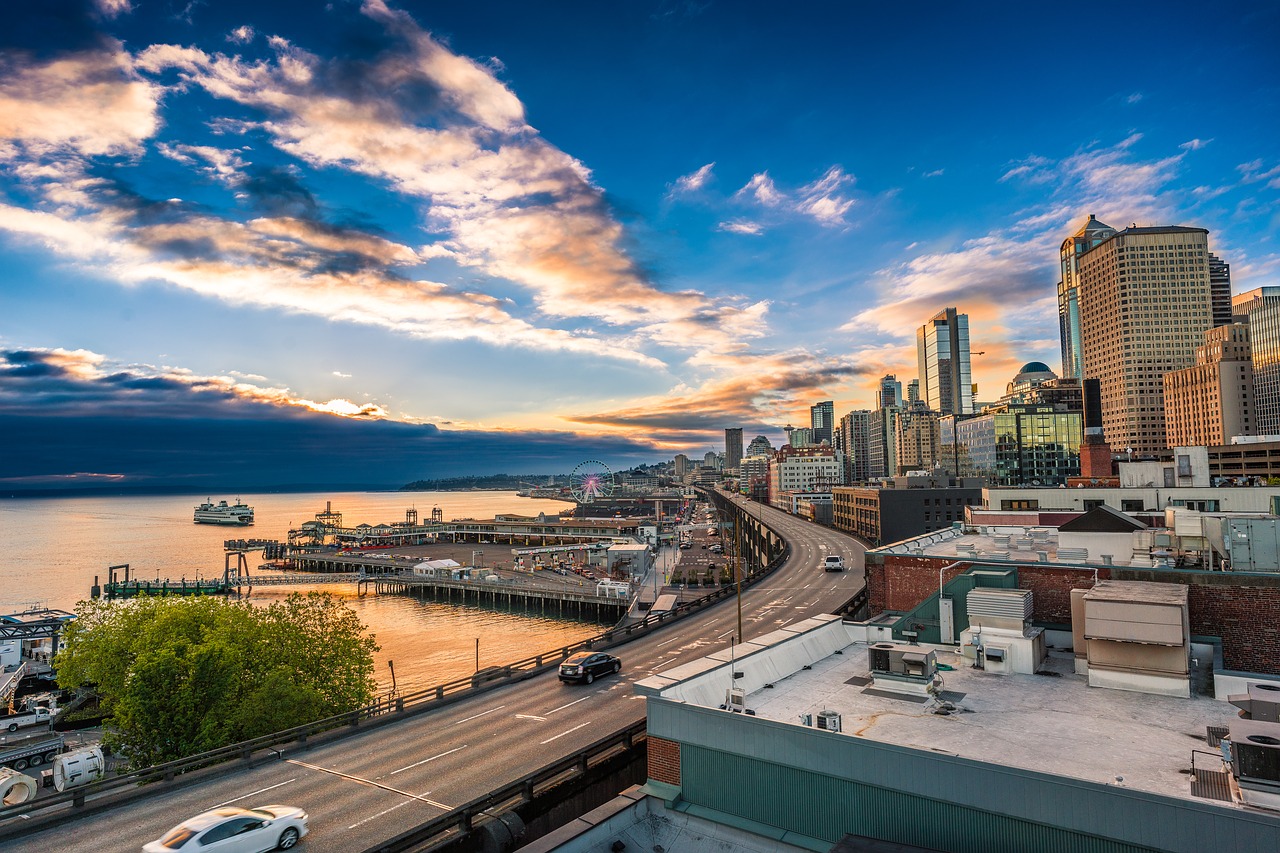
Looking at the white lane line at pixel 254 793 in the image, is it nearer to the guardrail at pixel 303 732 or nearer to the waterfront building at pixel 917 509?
the guardrail at pixel 303 732

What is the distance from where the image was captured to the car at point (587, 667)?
106 ft

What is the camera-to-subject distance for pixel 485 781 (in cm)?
2106

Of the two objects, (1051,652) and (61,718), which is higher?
(1051,652)

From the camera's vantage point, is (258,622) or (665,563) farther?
(665,563)

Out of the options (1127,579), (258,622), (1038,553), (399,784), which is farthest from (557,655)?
(1127,579)

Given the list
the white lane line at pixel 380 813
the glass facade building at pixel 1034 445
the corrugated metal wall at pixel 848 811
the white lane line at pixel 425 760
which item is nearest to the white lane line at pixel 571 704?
the white lane line at pixel 425 760

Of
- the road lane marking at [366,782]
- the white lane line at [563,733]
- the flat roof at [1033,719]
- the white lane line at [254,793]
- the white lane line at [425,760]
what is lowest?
the white lane line at [563,733]

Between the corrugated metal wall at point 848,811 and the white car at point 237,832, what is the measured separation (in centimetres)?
959

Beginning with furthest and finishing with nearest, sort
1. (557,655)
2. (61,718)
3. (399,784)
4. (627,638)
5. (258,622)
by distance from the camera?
(61,718) < (627,638) < (557,655) < (258,622) < (399,784)

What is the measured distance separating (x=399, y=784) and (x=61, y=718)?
49.2 meters

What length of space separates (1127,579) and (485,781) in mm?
22392

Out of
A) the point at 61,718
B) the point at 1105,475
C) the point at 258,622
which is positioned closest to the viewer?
the point at 258,622

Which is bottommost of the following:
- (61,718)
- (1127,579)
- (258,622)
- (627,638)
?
(61,718)

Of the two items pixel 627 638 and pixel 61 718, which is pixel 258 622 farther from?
pixel 61 718
